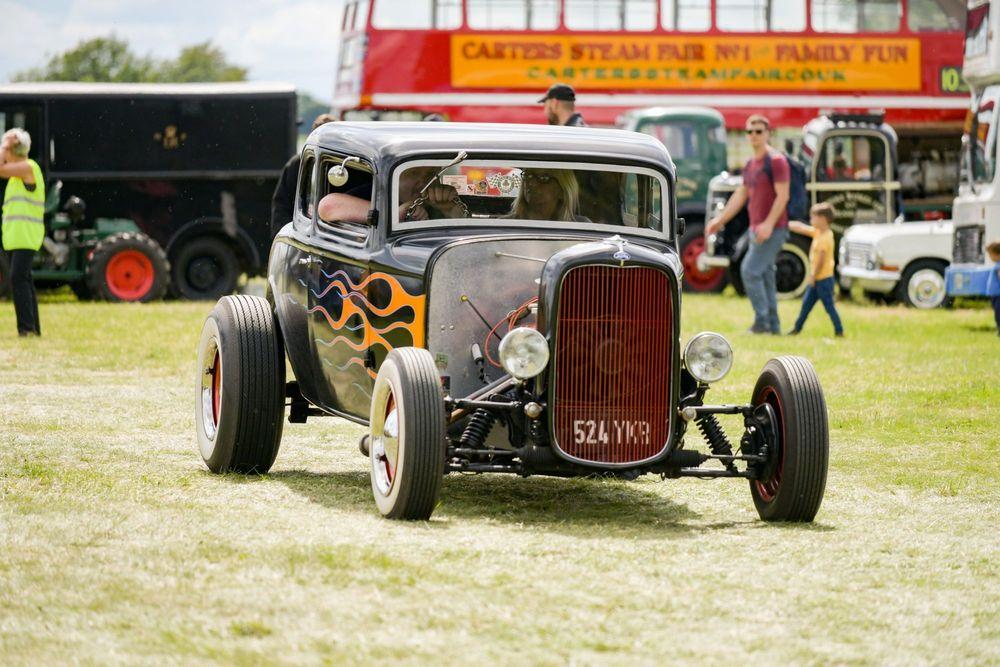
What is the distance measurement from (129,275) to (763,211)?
833 centimetres

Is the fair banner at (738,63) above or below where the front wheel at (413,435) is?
above

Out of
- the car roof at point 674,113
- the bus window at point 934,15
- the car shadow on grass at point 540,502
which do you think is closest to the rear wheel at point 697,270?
the car roof at point 674,113

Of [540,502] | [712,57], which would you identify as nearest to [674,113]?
[712,57]

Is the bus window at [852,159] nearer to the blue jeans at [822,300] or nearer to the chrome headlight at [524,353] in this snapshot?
the blue jeans at [822,300]

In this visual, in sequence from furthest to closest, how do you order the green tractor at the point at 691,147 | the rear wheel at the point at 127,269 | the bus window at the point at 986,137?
the green tractor at the point at 691,147 → the rear wheel at the point at 127,269 → the bus window at the point at 986,137

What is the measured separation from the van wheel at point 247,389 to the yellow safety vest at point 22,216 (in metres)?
7.01

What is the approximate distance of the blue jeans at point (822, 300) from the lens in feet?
52.3

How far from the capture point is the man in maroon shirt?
15141 mm

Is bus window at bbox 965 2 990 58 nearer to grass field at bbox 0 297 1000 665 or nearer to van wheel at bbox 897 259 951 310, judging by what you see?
van wheel at bbox 897 259 951 310

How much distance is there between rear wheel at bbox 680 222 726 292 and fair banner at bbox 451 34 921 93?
8.97ft

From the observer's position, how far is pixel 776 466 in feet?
22.4

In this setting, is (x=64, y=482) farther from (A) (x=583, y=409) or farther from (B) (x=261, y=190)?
(B) (x=261, y=190)

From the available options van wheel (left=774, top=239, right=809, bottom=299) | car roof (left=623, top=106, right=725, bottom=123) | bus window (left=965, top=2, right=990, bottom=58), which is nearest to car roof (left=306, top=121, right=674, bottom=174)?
bus window (left=965, top=2, right=990, bottom=58)

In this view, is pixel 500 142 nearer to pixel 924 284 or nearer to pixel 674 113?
pixel 924 284
